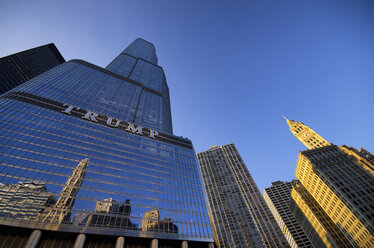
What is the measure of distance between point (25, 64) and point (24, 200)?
150 metres

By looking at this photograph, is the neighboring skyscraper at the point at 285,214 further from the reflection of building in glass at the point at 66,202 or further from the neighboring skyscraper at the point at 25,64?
the neighboring skyscraper at the point at 25,64

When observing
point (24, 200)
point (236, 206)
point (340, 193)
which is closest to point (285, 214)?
point (236, 206)

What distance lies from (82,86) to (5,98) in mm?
29411

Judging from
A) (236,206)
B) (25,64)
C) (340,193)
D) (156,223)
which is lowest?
(156,223)

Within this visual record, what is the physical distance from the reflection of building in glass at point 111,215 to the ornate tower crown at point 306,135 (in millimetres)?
129887

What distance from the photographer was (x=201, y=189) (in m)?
61.0

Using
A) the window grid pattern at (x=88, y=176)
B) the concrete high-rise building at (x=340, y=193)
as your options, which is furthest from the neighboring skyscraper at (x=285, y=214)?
the window grid pattern at (x=88, y=176)

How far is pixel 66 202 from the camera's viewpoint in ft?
128

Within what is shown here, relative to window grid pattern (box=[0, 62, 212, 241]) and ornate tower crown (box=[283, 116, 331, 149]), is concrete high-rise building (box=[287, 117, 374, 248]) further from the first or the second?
window grid pattern (box=[0, 62, 212, 241])

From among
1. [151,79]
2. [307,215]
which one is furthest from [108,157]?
[307,215]

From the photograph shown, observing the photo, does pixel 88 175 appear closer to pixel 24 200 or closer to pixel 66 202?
pixel 66 202

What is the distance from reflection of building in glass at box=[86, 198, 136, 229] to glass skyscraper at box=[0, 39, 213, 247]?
205 mm

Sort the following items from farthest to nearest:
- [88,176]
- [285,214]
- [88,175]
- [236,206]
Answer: [285,214], [236,206], [88,175], [88,176]

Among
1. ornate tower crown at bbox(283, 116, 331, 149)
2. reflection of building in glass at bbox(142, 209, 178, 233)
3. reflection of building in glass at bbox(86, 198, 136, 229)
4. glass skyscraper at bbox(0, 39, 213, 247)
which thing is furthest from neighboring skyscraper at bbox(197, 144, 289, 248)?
reflection of building in glass at bbox(86, 198, 136, 229)
